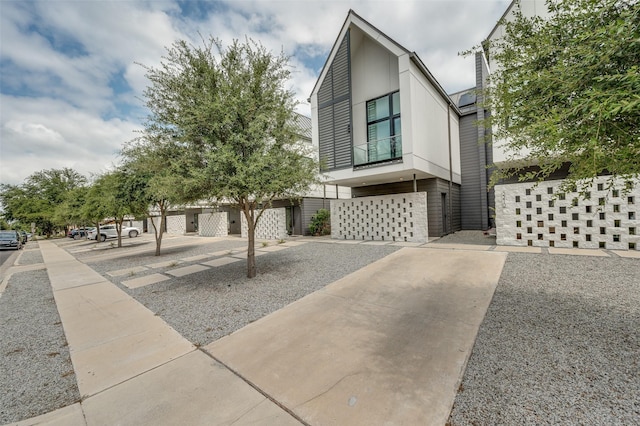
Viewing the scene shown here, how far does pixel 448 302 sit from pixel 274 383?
314 cm

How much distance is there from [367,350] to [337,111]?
10.7m

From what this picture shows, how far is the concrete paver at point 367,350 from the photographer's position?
204 cm

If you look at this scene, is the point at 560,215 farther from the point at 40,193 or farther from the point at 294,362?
the point at 40,193

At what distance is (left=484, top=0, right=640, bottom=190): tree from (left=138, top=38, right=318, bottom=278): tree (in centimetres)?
407

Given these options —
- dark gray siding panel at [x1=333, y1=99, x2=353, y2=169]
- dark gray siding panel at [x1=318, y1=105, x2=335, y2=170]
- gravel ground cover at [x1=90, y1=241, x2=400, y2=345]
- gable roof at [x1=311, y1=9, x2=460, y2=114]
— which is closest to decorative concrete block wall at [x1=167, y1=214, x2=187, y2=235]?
gravel ground cover at [x1=90, y1=241, x2=400, y2=345]

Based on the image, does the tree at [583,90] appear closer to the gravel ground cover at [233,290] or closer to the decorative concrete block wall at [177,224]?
the gravel ground cover at [233,290]

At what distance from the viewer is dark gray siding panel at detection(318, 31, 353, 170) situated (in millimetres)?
11195

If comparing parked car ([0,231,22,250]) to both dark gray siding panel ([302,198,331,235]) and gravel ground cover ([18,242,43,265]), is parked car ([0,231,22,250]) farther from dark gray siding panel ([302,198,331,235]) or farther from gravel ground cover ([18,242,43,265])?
dark gray siding panel ([302,198,331,235])

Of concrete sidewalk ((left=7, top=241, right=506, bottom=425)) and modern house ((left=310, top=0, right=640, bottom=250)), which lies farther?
modern house ((left=310, top=0, right=640, bottom=250))

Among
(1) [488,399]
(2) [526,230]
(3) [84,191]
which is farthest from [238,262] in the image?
(3) [84,191]

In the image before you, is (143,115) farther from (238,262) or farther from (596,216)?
(596,216)

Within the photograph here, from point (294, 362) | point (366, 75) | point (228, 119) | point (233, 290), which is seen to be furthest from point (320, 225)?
point (294, 362)

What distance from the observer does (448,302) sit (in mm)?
4145

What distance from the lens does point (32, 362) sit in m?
3.03
